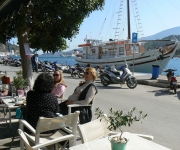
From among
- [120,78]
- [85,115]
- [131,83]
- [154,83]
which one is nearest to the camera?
[85,115]

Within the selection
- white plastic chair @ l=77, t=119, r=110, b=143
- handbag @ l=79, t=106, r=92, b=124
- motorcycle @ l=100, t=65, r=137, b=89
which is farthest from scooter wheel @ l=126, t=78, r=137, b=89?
white plastic chair @ l=77, t=119, r=110, b=143

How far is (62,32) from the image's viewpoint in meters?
6.78

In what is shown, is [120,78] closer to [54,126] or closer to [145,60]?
[54,126]

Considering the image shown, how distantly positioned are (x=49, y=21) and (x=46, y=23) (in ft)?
0.38

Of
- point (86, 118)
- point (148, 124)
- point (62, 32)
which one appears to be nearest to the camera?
point (86, 118)

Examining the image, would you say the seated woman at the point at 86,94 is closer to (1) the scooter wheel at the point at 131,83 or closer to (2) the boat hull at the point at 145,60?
(1) the scooter wheel at the point at 131,83

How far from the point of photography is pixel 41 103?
3.42m

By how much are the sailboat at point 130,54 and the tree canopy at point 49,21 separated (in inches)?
661

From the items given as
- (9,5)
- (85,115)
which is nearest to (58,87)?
(85,115)

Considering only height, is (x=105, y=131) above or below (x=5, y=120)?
above

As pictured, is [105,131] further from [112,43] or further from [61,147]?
[112,43]

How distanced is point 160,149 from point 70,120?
47.8 inches

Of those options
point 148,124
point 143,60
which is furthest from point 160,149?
point 143,60

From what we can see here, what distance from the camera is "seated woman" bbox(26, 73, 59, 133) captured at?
3.41 metres
